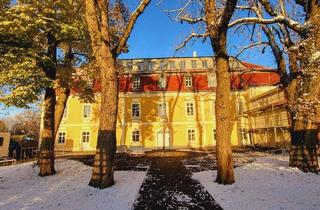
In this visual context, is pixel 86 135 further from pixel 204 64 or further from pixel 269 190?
pixel 269 190

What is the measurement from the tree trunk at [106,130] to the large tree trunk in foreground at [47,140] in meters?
3.93

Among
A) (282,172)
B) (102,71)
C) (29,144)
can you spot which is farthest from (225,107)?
(29,144)

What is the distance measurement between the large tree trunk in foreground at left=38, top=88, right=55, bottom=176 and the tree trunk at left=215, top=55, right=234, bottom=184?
24.5ft

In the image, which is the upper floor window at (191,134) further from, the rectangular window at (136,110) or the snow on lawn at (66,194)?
the snow on lawn at (66,194)

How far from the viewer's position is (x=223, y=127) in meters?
7.93

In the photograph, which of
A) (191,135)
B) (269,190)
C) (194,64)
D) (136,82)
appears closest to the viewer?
(269,190)

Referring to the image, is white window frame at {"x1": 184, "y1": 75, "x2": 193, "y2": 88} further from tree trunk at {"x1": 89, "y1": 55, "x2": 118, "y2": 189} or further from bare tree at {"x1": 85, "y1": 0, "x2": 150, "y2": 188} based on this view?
tree trunk at {"x1": 89, "y1": 55, "x2": 118, "y2": 189}

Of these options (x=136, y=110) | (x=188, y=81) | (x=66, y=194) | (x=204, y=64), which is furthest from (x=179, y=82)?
(x=66, y=194)

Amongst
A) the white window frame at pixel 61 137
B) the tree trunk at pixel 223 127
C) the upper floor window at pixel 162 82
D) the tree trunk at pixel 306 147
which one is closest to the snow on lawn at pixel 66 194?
the tree trunk at pixel 223 127

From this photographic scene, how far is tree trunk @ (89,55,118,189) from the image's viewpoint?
7645 millimetres

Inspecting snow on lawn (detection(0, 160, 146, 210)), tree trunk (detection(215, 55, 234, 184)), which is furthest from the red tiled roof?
tree trunk (detection(215, 55, 234, 184))

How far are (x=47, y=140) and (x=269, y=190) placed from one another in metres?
9.21

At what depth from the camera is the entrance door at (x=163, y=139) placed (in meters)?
26.6

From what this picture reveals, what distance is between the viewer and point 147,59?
2931 centimetres
